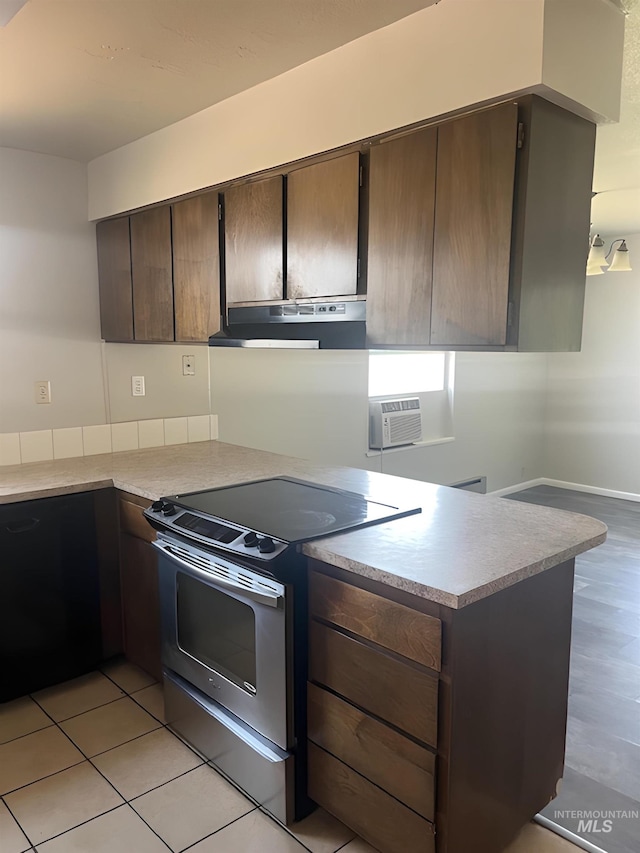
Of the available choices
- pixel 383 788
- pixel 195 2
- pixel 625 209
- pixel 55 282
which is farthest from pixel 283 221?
pixel 625 209

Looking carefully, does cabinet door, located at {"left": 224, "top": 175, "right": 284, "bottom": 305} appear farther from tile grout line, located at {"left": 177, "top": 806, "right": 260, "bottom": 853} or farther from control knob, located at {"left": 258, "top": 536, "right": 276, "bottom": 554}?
tile grout line, located at {"left": 177, "top": 806, "right": 260, "bottom": 853}

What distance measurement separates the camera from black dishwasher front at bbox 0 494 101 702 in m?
2.43

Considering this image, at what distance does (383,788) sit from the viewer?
1684 millimetres

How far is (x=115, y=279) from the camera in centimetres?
327

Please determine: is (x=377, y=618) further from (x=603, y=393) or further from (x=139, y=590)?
(x=603, y=393)

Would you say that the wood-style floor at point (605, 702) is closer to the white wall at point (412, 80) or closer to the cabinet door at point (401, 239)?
the cabinet door at point (401, 239)

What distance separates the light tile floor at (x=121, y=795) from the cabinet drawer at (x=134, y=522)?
0.67 metres

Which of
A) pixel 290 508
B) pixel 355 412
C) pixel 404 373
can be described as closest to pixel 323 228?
pixel 290 508

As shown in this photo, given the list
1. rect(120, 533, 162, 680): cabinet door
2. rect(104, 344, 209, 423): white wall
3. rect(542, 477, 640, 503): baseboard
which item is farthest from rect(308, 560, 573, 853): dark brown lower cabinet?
rect(542, 477, 640, 503): baseboard

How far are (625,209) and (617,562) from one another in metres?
2.54

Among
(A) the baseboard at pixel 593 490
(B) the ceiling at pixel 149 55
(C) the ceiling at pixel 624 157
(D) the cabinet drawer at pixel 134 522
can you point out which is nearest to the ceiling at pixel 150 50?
(B) the ceiling at pixel 149 55

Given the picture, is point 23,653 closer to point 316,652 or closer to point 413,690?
point 316,652

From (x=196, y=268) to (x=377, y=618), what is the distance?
6.07ft

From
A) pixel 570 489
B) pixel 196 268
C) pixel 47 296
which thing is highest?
pixel 196 268
